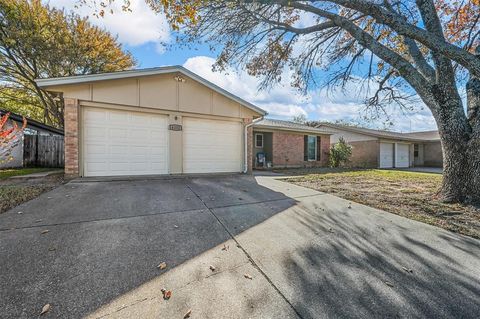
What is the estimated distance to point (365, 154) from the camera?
18.5 m

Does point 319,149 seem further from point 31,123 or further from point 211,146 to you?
point 31,123

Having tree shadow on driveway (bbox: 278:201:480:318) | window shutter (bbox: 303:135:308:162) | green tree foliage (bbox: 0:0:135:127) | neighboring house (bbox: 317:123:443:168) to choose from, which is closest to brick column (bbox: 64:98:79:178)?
green tree foliage (bbox: 0:0:135:127)

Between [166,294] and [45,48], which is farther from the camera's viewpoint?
[45,48]

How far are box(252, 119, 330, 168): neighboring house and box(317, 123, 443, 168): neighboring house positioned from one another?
270cm

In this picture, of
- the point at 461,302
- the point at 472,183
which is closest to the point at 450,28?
the point at 472,183

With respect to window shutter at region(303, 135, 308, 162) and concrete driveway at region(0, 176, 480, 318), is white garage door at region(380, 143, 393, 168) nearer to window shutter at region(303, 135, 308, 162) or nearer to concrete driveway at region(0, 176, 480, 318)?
window shutter at region(303, 135, 308, 162)

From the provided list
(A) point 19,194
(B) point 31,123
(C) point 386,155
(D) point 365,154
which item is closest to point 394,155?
(C) point 386,155

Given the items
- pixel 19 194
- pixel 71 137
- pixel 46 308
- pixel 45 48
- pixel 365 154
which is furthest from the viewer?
pixel 365 154

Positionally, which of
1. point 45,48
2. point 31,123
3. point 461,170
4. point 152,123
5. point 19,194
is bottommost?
point 19,194

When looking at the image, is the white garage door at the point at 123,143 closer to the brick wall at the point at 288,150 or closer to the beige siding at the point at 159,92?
the beige siding at the point at 159,92

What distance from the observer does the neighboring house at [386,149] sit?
58.3ft

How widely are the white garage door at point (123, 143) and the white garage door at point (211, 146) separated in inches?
35.3

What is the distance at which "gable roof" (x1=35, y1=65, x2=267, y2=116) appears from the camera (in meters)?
5.92

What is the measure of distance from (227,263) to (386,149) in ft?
67.8
